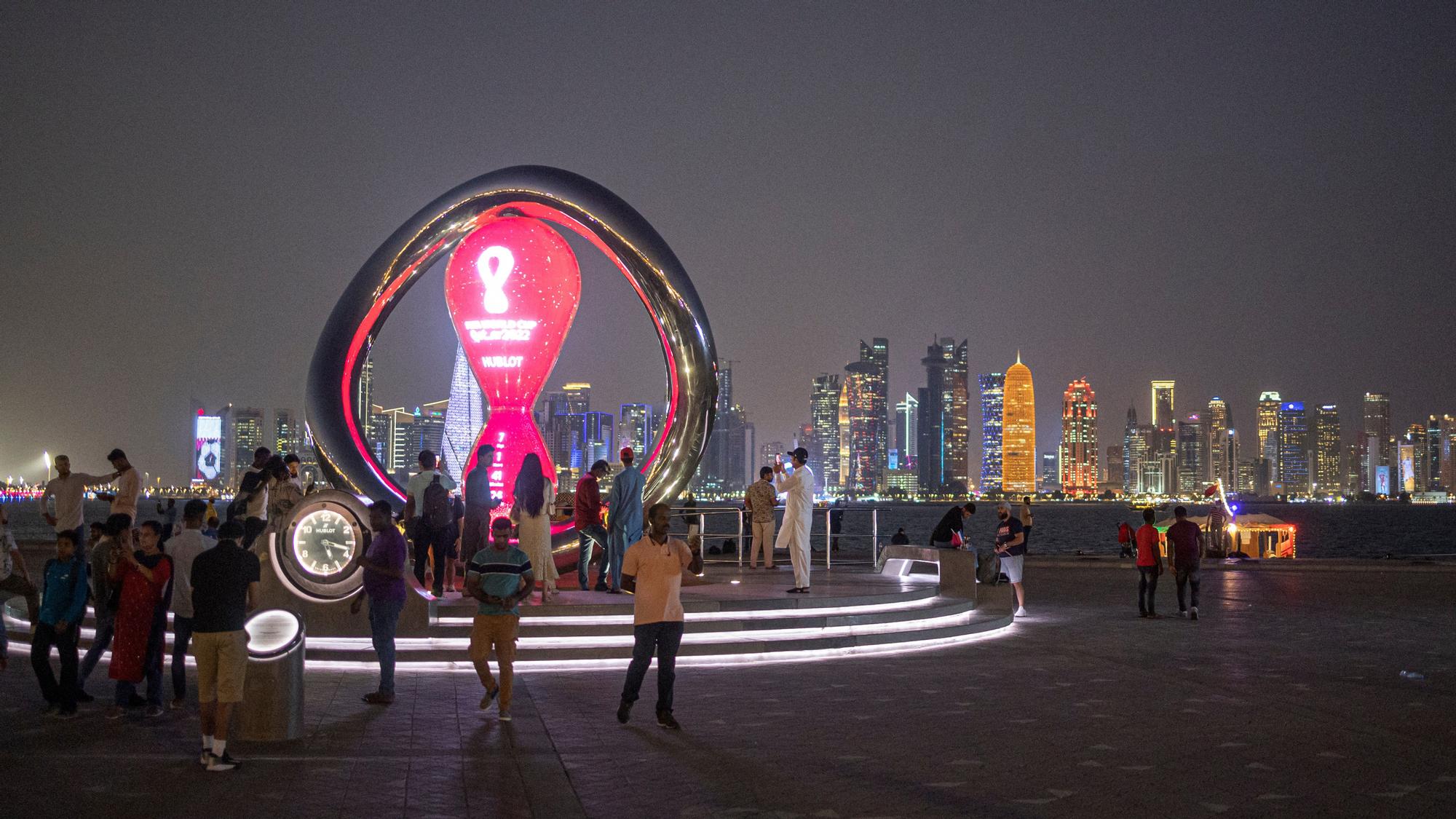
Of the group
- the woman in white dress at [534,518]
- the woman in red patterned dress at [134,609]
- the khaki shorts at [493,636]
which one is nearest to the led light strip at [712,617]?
the woman in white dress at [534,518]

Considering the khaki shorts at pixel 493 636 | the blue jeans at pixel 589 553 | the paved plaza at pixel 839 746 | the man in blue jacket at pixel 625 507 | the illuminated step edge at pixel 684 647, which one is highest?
the man in blue jacket at pixel 625 507

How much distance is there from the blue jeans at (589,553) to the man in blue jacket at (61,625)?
5.50 meters

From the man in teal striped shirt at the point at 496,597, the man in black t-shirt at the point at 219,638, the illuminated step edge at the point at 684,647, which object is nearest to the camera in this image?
the man in black t-shirt at the point at 219,638

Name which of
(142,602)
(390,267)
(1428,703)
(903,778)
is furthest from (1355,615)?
(142,602)

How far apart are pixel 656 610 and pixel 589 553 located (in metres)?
6.16

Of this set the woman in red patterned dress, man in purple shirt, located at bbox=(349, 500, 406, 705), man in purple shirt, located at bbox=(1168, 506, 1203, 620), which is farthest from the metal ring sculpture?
the woman in red patterned dress

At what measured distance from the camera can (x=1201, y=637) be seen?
14023 millimetres

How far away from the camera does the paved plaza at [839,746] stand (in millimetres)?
6301

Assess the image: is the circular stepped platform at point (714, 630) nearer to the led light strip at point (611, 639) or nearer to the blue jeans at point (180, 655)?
the led light strip at point (611, 639)

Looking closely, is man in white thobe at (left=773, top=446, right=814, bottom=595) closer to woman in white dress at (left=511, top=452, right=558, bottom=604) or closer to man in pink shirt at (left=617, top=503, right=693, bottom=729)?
woman in white dress at (left=511, top=452, right=558, bottom=604)

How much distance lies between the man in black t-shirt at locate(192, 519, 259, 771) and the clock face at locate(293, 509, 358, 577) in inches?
142

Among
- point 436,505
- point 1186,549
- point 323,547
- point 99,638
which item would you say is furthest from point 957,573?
point 99,638

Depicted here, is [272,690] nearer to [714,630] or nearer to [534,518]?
[534,518]

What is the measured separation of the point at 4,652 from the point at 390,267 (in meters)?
9.08
